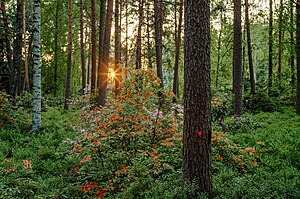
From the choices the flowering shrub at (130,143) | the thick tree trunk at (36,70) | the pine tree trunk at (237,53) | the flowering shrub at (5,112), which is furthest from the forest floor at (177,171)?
the pine tree trunk at (237,53)

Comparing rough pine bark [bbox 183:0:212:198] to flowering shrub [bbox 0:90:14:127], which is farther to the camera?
flowering shrub [bbox 0:90:14:127]

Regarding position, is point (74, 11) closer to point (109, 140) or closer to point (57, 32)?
point (57, 32)

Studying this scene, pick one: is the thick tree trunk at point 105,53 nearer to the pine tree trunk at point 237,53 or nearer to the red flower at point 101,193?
the pine tree trunk at point 237,53

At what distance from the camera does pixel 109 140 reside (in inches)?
245

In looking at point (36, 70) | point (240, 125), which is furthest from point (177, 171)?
point (36, 70)

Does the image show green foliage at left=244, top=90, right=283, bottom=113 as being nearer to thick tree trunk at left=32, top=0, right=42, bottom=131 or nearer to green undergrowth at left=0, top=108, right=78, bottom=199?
green undergrowth at left=0, top=108, right=78, bottom=199

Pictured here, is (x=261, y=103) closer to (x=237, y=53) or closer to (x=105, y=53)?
(x=237, y=53)

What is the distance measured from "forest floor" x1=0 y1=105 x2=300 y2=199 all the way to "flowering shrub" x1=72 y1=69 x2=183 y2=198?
25cm

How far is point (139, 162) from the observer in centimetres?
576

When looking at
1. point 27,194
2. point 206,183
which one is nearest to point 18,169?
point 27,194

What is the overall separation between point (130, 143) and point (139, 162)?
1051 mm

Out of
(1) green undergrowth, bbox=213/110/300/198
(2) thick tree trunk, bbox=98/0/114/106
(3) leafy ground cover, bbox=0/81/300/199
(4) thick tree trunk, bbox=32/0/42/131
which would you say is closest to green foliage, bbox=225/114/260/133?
(1) green undergrowth, bbox=213/110/300/198

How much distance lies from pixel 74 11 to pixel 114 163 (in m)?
20.4

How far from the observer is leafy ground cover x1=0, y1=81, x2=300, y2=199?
522 centimetres
